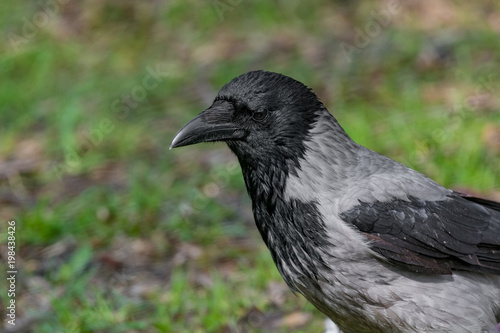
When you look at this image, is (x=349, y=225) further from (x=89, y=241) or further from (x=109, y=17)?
(x=109, y=17)

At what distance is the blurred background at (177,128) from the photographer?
5289mm

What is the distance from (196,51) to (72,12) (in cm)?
253

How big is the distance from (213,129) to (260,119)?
10.1 inches

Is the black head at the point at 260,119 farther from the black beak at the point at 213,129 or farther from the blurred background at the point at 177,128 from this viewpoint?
the blurred background at the point at 177,128

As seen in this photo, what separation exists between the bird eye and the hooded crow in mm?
11

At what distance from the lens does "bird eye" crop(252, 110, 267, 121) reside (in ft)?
12.8

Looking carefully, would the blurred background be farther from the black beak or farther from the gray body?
the black beak

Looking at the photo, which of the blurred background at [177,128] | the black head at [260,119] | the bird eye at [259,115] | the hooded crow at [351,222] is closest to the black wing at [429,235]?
the hooded crow at [351,222]

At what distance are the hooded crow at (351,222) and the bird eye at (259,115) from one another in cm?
1

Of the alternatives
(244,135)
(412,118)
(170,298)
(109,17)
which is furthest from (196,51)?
(244,135)

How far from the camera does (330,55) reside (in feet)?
29.9

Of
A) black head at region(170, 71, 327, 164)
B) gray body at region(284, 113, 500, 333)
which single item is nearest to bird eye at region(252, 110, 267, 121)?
black head at region(170, 71, 327, 164)

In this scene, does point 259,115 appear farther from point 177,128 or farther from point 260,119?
point 177,128

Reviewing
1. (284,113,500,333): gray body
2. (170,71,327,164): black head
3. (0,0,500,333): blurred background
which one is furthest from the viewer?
(0,0,500,333): blurred background
